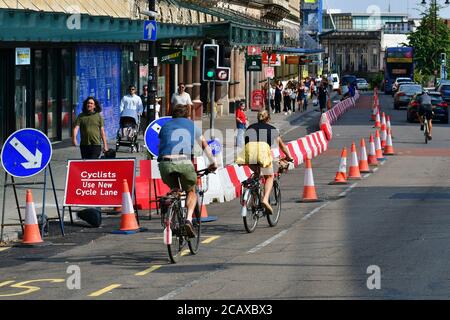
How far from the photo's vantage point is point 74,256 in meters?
16.2

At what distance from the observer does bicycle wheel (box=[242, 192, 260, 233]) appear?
1812 cm

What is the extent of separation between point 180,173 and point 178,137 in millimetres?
431

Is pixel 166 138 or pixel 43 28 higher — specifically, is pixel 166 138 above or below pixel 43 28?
below

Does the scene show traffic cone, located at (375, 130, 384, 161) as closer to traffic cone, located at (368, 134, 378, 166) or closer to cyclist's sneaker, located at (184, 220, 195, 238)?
traffic cone, located at (368, 134, 378, 166)

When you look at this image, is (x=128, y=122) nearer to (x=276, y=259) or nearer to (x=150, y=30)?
(x=150, y=30)

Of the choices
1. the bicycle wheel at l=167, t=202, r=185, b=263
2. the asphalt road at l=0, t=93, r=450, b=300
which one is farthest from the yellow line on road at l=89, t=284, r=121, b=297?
the bicycle wheel at l=167, t=202, r=185, b=263

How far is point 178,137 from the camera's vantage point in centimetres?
1553

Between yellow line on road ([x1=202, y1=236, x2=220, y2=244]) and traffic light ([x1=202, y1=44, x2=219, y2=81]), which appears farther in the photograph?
traffic light ([x1=202, y1=44, x2=219, y2=81])

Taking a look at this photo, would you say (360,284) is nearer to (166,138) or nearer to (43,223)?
(166,138)

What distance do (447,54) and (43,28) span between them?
394 feet

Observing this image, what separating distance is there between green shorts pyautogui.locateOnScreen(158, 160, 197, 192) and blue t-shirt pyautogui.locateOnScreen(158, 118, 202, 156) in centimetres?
13

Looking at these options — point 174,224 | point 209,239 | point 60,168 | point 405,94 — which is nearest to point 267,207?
point 209,239

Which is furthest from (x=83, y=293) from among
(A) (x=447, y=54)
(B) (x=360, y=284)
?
(A) (x=447, y=54)
